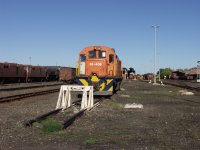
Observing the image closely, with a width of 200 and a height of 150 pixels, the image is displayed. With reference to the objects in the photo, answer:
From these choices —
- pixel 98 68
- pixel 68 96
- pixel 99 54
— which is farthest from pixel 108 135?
pixel 99 54

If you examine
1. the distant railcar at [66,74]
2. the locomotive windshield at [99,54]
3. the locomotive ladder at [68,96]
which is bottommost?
the locomotive ladder at [68,96]

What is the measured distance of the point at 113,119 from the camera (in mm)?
9938

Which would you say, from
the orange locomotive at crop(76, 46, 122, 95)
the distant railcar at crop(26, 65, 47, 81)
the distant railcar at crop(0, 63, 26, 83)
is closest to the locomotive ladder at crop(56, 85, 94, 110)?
the orange locomotive at crop(76, 46, 122, 95)

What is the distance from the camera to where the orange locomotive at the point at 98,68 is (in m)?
18.7

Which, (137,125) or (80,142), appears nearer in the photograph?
(80,142)

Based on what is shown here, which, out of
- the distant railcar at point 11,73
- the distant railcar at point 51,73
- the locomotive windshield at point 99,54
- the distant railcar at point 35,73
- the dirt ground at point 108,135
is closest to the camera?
the dirt ground at point 108,135

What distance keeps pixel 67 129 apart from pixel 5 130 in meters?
1.61

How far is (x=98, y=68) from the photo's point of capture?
1933 cm

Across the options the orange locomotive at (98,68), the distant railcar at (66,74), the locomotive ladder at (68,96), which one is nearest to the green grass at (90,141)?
the locomotive ladder at (68,96)

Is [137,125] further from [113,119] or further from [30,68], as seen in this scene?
[30,68]

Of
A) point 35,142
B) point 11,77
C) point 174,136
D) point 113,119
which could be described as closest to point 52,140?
point 35,142

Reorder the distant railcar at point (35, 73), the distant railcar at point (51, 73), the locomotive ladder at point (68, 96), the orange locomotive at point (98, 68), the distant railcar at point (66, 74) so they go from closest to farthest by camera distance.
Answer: the locomotive ladder at point (68, 96) → the orange locomotive at point (98, 68) → the distant railcar at point (35, 73) → the distant railcar at point (66, 74) → the distant railcar at point (51, 73)

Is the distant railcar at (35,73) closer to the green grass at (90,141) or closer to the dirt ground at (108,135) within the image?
the dirt ground at (108,135)

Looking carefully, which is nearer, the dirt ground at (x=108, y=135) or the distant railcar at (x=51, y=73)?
the dirt ground at (x=108, y=135)
